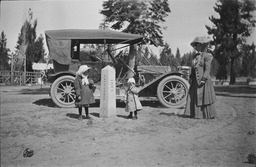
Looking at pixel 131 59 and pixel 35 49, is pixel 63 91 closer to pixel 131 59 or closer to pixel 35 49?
pixel 35 49

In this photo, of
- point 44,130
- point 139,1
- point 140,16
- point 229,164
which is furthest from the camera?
point 140,16

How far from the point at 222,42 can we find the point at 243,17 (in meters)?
4.84

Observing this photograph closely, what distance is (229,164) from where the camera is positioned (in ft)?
8.98

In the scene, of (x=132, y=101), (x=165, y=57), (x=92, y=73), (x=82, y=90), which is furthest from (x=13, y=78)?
(x=132, y=101)

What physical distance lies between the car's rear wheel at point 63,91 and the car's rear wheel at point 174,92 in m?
2.62

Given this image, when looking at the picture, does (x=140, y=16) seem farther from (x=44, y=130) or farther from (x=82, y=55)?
(x=44, y=130)

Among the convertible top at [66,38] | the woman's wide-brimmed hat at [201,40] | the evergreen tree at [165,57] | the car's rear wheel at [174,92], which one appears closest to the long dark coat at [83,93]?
the convertible top at [66,38]

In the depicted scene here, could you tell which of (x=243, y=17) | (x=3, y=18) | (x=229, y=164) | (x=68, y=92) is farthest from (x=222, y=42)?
(x=3, y=18)

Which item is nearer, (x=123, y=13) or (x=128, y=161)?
(x=128, y=161)

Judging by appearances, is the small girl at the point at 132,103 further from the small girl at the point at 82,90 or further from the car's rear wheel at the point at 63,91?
A: the car's rear wheel at the point at 63,91

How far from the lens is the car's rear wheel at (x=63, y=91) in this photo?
6781mm

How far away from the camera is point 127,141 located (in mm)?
3637

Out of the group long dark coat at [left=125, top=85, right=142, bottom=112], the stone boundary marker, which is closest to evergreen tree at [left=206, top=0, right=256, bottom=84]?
long dark coat at [left=125, top=85, right=142, bottom=112]

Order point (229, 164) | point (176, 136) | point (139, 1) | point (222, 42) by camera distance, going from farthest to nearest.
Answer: point (222, 42) → point (139, 1) → point (176, 136) → point (229, 164)
